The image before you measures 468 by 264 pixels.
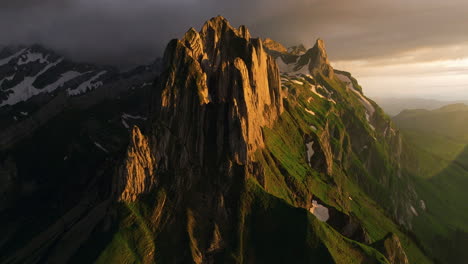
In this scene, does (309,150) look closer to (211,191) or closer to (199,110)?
(199,110)

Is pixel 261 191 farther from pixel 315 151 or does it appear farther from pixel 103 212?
pixel 315 151

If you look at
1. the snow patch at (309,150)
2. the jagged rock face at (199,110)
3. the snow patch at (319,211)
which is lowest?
the snow patch at (319,211)

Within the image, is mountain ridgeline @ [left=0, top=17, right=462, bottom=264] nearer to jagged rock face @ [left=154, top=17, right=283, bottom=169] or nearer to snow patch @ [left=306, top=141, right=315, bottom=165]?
jagged rock face @ [left=154, top=17, right=283, bottom=169]

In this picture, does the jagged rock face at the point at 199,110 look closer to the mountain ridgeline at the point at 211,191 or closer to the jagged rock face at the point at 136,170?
the mountain ridgeline at the point at 211,191

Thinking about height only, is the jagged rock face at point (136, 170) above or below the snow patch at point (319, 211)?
above

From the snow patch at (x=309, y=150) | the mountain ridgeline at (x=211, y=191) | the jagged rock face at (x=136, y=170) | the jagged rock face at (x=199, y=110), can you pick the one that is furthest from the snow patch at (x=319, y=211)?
the jagged rock face at (x=136, y=170)
